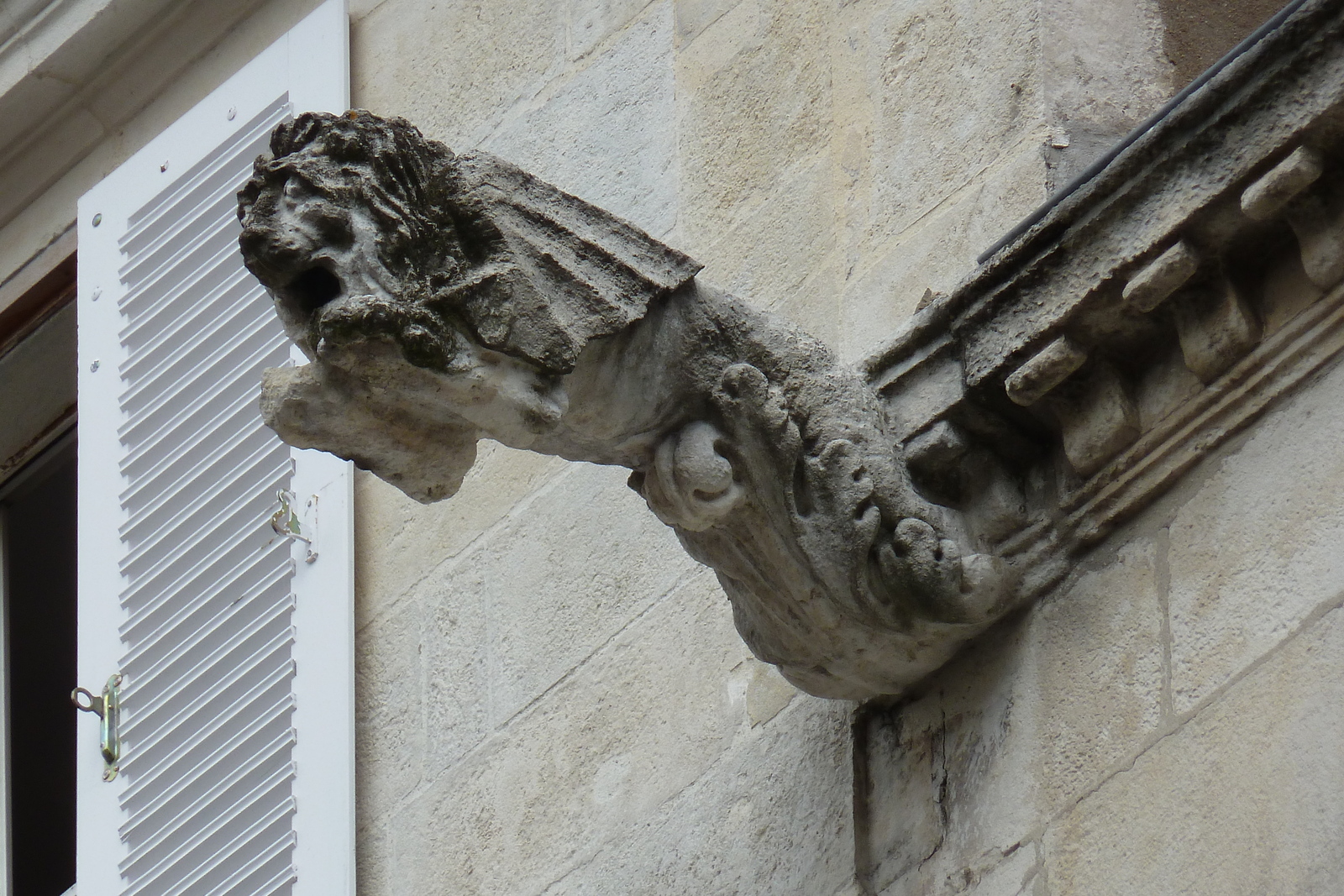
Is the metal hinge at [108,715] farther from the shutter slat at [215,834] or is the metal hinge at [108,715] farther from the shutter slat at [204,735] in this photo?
the shutter slat at [215,834]

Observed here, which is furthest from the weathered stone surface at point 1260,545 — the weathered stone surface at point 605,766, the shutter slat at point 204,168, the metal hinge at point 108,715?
the shutter slat at point 204,168

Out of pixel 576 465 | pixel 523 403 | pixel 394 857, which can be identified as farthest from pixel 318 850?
pixel 523 403

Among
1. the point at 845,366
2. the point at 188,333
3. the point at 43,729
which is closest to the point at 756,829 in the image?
the point at 845,366

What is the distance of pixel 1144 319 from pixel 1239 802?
560 millimetres

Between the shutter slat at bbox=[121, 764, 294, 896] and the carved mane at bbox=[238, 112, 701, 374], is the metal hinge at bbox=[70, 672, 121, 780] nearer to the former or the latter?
the shutter slat at bbox=[121, 764, 294, 896]

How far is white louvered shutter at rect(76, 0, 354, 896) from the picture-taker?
13.3 ft

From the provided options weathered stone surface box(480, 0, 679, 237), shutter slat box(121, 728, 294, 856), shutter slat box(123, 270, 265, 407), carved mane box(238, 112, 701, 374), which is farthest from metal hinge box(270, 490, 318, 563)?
carved mane box(238, 112, 701, 374)

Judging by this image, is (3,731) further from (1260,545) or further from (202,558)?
(1260,545)

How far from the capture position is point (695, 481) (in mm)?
2951

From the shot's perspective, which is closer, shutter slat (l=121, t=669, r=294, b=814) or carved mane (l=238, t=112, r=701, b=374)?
carved mane (l=238, t=112, r=701, b=374)

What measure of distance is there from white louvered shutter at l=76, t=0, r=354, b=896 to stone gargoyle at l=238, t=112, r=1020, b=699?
3.73 feet

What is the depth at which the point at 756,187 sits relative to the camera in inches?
153

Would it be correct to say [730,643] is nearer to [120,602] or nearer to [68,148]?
[120,602]

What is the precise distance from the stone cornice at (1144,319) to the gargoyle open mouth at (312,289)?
2.41ft
